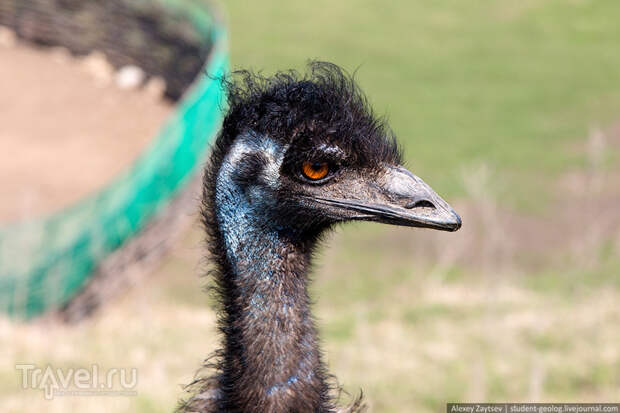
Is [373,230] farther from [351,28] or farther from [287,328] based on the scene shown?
[287,328]

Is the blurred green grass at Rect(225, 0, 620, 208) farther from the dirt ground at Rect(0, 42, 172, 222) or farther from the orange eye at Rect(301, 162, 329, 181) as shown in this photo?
the orange eye at Rect(301, 162, 329, 181)

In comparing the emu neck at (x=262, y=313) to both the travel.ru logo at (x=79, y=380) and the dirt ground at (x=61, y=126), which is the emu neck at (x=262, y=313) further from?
the dirt ground at (x=61, y=126)

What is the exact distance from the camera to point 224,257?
329 cm

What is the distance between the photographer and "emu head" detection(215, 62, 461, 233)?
3123mm

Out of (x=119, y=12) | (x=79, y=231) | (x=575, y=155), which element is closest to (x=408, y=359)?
(x=79, y=231)

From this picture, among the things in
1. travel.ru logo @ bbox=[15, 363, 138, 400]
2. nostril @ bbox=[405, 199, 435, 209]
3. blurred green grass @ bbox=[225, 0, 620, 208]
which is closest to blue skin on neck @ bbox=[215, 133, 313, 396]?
nostril @ bbox=[405, 199, 435, 209]

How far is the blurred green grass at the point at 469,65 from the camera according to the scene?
1877 centimetres

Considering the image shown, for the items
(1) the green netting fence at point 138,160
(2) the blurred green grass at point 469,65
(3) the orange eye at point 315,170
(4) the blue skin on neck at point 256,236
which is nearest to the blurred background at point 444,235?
(2) the blurred green grass at point 469,65

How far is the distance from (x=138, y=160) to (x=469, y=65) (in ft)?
41.3

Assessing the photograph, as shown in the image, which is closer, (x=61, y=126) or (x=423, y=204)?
(x=423, y=204)

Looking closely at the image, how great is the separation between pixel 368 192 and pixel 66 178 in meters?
14.4

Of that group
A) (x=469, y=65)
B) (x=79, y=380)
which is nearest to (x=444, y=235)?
(x=79, y=380)

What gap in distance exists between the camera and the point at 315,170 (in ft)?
10.5

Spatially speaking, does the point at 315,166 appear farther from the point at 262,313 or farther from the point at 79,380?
the point at 79,380
